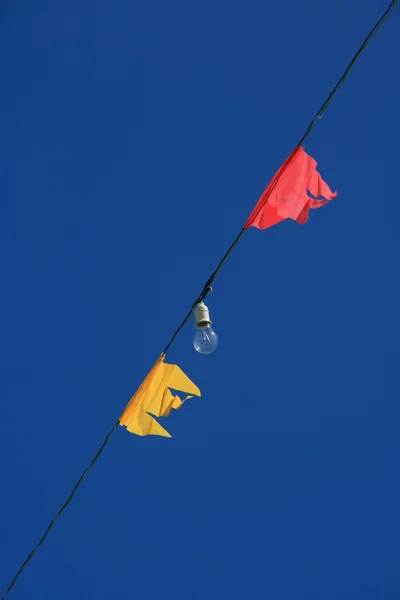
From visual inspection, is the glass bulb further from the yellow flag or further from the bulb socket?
the yellow flag

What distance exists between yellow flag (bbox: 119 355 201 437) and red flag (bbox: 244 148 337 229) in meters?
1.02

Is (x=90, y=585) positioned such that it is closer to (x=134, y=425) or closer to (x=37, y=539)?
(x=37, y=539)

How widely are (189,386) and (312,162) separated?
142 centimetres

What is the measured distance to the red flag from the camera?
4.03 m

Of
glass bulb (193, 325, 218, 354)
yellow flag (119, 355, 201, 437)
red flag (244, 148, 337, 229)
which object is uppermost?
red flag (244, 148, 337, 229)

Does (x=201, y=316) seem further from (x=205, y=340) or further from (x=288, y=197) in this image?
(x=288, y=197)

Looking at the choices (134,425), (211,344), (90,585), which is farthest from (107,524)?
(211,344)

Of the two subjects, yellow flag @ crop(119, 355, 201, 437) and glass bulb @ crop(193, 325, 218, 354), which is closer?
glass bulb @ crop(193, 325, 218, 354)

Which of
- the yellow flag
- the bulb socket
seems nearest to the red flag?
the bulb socket

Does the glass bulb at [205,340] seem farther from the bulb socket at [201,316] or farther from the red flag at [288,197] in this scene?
the red flag at [288,197]

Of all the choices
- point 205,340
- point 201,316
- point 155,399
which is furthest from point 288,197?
point 155,399

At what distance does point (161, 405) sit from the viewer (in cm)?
444

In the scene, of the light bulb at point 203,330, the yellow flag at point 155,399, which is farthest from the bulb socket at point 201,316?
the yellow flag at point 155,399

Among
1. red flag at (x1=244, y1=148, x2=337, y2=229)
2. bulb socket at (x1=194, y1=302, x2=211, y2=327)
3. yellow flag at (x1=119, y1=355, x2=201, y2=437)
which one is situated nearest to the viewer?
red flag at (x1=244, y1=148, x2=337, y2=229)
